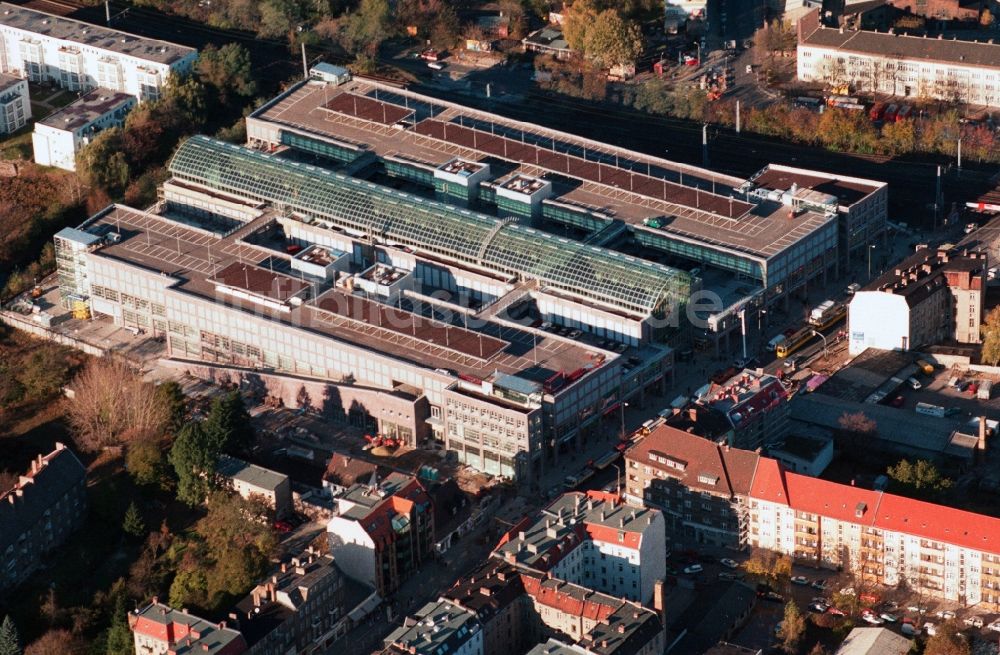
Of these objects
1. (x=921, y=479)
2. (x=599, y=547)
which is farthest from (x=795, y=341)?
(x=599, y=547)

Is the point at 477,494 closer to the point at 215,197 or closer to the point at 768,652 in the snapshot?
the point at 768,652

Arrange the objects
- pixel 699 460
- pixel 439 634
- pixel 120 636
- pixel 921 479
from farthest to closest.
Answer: pixel 921 479
pixel 699 460
pixel 120 636
pixel 439 634

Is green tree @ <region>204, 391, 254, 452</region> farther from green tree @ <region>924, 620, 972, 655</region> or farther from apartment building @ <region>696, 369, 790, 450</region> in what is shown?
green tree @ <region>924, 620, 972, 655</region>

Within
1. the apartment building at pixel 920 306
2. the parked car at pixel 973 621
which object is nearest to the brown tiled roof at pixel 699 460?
the parked car at pixel 973 621

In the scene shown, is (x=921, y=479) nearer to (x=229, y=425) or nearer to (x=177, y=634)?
(x=229, y=425)

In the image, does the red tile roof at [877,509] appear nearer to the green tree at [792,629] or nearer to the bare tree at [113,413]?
the green tree at [792,629]

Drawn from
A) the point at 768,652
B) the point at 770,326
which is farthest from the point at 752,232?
the point at 768,652
